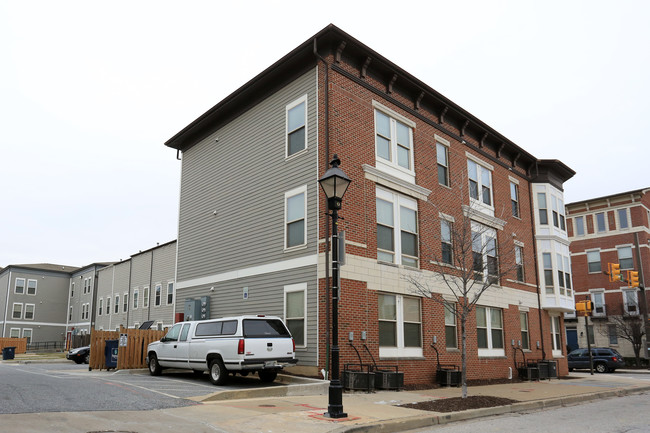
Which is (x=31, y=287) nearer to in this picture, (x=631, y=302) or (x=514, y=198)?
(x=514, y=198)

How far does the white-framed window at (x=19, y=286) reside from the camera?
217 feet

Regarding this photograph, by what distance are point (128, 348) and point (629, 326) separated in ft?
133

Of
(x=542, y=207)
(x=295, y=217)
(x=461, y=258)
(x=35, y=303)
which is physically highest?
(x=542, y=207)

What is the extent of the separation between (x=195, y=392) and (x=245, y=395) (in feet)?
4.33

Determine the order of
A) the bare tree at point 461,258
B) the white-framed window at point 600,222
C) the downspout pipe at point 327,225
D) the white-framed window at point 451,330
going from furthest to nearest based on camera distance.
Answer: the white-framed window at point 600,222
the white-framed window at point 451,330
the bare tree at point 461,258
the downspout pipe at point 327,225

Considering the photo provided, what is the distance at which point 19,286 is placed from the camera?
66500 millimetres

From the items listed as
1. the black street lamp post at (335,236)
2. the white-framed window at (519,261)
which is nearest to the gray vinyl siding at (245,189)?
the black street lamp post at (335,236)

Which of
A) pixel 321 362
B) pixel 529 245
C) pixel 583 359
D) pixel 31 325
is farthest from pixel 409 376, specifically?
pixel 31 325

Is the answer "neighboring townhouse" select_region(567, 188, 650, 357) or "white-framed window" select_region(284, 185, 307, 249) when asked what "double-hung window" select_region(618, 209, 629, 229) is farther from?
"white-framed window" select_region(284, 185, 307, 249)

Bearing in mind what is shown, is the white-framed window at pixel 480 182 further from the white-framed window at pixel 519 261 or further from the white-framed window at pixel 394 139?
the white-framed window at pixel 394 139

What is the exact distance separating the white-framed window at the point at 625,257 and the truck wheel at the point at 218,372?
150 feet

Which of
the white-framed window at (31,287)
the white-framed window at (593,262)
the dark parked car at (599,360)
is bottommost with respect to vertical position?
the dark parked car at (599,360)

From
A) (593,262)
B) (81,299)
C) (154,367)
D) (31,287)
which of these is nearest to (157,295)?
(154,367)

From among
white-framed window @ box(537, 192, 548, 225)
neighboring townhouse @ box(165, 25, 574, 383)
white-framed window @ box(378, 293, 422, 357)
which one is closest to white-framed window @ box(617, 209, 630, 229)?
white-framed window @ box(537, 192, 548, 225)
